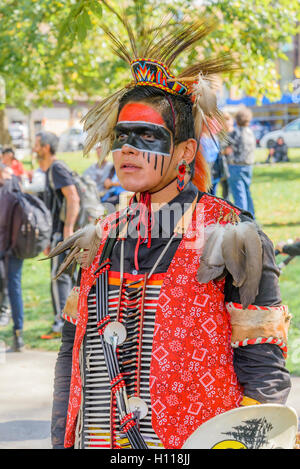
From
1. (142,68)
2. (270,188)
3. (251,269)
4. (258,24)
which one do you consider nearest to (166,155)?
(142,68)

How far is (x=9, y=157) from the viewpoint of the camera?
9.36 m

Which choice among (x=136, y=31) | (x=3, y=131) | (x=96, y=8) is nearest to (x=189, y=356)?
(x=96, y=8)

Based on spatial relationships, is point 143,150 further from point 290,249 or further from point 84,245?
point 290,249

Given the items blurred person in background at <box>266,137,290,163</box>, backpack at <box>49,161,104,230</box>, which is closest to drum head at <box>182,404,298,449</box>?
backpack at <box>49,161,104,230</box>

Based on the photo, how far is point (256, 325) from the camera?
206cm

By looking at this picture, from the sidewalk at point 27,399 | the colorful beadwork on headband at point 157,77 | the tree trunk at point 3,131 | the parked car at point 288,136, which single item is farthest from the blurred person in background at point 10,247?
the parked car at point 288,136

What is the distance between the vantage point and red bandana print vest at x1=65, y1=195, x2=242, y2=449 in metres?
2.04

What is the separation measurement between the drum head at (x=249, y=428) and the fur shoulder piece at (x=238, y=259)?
1.15 ft

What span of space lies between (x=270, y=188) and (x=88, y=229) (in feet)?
49.2

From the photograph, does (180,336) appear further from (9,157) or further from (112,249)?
(9,157)

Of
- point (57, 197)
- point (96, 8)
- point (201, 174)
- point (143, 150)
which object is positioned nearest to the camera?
point (143, 150)

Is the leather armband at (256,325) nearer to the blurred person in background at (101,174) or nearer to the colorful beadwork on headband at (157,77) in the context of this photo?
the colorful beadwork on headband at (157,77)

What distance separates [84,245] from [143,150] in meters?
0.39

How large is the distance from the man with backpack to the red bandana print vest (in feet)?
14.7
